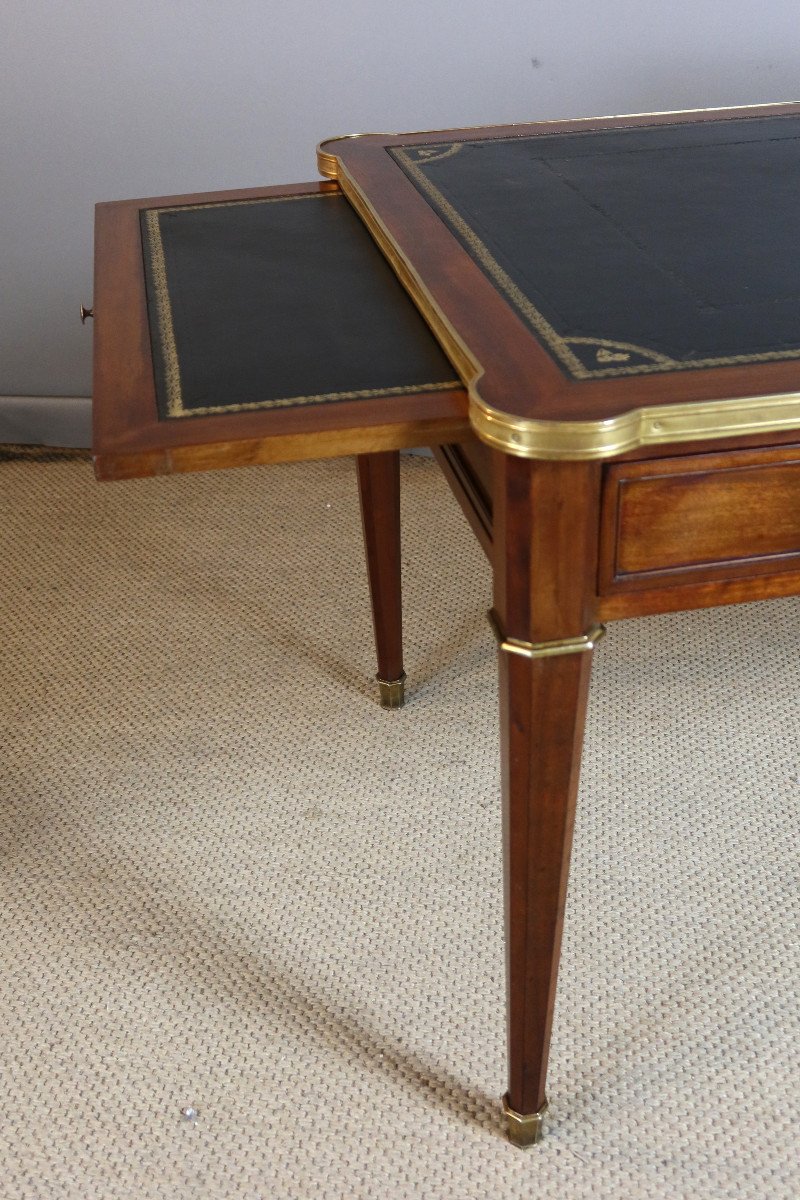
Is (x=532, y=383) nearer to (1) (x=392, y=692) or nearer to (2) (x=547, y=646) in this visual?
(2) (x=547, y=646)

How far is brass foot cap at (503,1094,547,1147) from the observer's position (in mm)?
984

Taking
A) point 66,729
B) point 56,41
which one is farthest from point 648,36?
point 66,729

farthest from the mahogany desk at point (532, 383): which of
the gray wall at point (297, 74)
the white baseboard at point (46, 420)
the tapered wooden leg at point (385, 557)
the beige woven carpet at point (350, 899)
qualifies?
the white baseboard at point (46, 420)

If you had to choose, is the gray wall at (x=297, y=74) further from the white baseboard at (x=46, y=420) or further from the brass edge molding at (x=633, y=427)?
the brass edge molding at (x=633, y=427)

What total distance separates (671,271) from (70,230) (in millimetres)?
1415

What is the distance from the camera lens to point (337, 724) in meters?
1.49

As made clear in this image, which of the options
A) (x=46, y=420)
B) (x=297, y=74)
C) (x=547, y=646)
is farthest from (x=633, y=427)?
(x=46, y=420)

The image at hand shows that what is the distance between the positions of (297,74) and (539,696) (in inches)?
56.2

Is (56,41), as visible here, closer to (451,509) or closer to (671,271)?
(451,509)

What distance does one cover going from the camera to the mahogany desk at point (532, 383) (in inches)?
28.4

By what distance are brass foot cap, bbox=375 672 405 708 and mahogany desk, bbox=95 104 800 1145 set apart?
437 millimetres

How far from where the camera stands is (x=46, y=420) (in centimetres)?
219

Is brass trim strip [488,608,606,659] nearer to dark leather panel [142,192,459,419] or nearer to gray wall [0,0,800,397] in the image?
dark leather panel [142,192,459,419]

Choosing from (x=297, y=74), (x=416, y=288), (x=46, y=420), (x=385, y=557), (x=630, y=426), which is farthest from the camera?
(x=46, y=420)
